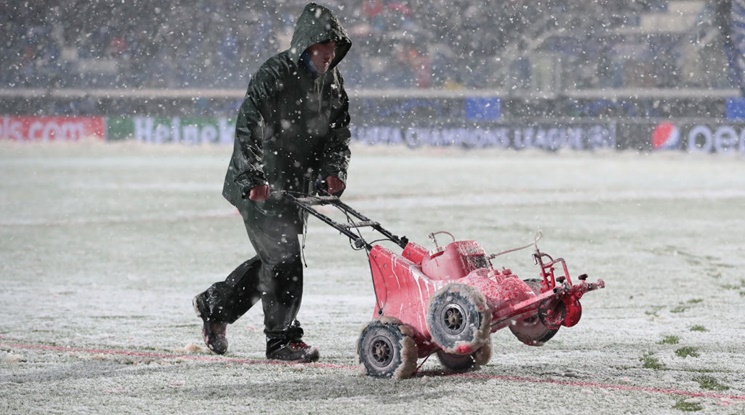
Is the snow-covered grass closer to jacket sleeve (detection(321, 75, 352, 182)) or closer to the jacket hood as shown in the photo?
jacket sleeve (detection(321, 75, 352, 182))

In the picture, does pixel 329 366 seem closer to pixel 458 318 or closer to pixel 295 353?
pixel 295 353

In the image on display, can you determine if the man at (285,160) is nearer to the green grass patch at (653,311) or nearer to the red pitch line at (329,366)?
the red pitch line at (329,366)

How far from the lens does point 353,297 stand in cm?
765

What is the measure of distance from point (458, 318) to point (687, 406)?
889 millimetres

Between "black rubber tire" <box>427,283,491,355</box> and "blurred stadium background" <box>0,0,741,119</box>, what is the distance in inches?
951

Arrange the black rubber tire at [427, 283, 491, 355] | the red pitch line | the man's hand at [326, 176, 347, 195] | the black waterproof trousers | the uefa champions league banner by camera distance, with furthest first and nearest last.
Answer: the uefa champions league banner, the man's hand at [326, 176, 347, 195], the black waterproof trousers, the red pitch line, the black rubber tire at [427, 283, 491, 355]

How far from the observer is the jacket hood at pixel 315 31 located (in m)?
4.98

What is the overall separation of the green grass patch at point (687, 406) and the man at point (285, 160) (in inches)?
66.6

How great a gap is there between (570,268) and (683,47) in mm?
24507

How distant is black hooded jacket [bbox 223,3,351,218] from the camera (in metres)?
5.00

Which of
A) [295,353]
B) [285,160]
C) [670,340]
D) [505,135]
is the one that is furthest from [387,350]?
[505,135]

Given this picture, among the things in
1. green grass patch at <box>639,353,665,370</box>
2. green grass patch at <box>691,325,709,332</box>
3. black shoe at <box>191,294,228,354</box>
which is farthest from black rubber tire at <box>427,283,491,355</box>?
green grass patch at <box>691,325,709,332</box>

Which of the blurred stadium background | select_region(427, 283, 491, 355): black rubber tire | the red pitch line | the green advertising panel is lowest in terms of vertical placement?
the red pitch line

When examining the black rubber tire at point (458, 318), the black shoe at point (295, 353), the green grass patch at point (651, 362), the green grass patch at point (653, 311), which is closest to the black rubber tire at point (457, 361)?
the black rubber tire at point (458, 318)
